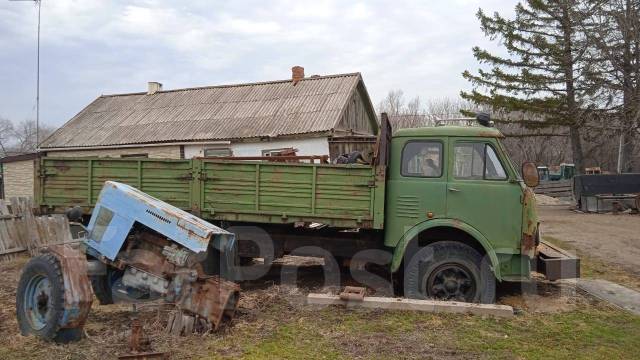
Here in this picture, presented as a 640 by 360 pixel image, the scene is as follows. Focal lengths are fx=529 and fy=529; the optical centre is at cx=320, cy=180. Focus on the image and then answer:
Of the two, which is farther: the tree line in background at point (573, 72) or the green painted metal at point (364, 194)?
the tree line in background at point (573, 72)

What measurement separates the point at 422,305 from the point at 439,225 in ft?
3.25

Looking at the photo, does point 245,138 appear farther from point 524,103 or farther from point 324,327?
point 324,327

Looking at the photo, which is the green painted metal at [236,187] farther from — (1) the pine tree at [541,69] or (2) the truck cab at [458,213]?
(1) the pine tree at [541,69]

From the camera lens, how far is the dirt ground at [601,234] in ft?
36.5

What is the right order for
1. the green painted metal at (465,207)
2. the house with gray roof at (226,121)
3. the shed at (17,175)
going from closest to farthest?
the green painted metal at (465,207) < the house with gray roof at (226,121) < the shed at (17,175)

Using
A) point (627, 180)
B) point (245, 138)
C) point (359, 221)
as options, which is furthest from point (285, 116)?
point (359, 221)

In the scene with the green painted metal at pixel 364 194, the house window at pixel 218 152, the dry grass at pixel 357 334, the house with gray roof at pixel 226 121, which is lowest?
the dry grass at pixel 357 334

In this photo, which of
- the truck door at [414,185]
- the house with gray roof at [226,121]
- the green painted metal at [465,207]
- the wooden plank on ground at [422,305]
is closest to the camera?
the wooden plank on ground at [422,305]

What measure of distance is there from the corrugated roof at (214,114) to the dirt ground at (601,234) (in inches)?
324

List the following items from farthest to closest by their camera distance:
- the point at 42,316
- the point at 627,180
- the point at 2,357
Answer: the point at 627,180, the point at 42,316, the point at 2,357

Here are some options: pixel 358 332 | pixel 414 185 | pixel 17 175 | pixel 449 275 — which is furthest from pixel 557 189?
pixel 17 175

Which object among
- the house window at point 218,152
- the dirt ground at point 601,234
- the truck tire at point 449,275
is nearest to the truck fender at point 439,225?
the truck tire at point 449,275

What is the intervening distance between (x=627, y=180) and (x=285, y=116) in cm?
1280

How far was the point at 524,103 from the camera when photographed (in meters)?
23.8
